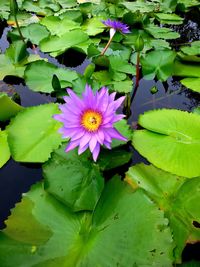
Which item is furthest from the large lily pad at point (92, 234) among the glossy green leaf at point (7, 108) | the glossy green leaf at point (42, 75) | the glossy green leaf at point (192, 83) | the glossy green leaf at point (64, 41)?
the glossy green leaf at point (64, 41)

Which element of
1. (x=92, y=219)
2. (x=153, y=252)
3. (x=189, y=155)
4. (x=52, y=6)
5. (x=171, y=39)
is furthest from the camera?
(x=52, y=6)

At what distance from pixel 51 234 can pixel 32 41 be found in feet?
6.60

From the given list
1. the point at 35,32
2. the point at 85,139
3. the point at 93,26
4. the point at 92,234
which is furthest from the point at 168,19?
the point at 92,234

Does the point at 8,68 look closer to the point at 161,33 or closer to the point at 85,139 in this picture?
the point at 85,139

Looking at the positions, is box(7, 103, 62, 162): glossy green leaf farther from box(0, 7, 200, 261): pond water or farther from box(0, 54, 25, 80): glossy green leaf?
box(0, 54, 25, 80): glossy green leaf

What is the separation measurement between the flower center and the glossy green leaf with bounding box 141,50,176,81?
1.22 metres

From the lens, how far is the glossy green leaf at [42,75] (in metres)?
2.15

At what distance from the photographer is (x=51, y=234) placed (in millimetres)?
1189

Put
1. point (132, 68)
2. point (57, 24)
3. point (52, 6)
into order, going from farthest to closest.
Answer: point (52, 6) < point (57, 24) < point (132, 68)

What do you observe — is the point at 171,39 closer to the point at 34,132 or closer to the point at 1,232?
the point at 34,132

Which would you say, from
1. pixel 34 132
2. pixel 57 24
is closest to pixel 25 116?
pixel 34 132

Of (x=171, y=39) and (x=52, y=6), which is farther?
(x=52, y=6)

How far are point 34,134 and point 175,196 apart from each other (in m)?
0.79

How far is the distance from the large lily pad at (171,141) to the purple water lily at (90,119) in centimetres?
46
